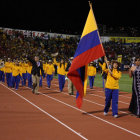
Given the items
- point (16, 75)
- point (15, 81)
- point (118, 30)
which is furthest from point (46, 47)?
point (15, 81)

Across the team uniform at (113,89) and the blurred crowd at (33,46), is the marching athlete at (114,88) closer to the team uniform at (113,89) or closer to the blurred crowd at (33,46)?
the team uniform at (113,89)

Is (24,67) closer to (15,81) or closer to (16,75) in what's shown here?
(16,75)

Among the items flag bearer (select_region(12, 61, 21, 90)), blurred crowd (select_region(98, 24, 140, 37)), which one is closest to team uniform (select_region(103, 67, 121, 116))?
flag bearer (select_region(12, 61, 21, 90))

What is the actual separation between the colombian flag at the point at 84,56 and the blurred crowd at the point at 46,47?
2761cm

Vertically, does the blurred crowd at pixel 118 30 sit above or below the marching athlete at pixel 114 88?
above

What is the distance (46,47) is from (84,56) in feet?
128

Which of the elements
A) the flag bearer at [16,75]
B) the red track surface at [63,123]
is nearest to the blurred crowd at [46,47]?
the flag bearer at [16,75]

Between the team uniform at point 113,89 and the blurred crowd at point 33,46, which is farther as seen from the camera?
the blurred crowd at point 33,46

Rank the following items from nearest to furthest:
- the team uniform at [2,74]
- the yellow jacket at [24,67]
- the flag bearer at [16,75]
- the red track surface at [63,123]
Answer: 1. the red track surface at [63,123]
2. the flag bearer at [16,75]
3. the yellow jacket at [24,67]
4. the team uniform at [2,74]

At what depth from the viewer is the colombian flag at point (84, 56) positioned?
23.4ft

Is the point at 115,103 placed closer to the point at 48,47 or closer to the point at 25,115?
the point at 25,115

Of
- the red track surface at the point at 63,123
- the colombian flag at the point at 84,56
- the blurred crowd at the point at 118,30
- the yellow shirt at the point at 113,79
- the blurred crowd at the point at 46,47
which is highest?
the blurred crowd at the point at 118,30

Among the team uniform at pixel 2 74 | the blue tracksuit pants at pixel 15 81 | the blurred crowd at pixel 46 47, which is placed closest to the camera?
the blue tracksuit pants at pixel 15 81

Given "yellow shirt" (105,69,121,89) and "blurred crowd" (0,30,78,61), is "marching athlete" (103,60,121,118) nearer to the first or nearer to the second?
"yellow shirt" (105,69,121,89)
